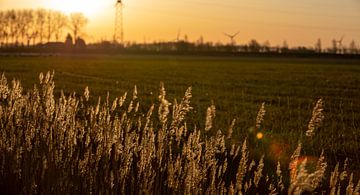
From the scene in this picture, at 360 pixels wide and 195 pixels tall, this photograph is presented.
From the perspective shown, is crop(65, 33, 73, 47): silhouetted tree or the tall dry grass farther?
crop(65, 33, 73, 47): silhouetted tree

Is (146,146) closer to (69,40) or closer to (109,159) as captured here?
(109,159)

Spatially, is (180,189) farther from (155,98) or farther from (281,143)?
(155,98)

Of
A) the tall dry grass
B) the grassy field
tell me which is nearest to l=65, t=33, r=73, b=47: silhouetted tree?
the grassy field

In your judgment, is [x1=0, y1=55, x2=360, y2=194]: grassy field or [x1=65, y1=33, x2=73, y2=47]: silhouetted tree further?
[x1=65, y1=33, x2=73, y2=47]: silhouetted tree

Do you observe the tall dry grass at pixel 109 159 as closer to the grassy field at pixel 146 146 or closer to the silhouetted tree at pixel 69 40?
the grassy field at pixel 146 146

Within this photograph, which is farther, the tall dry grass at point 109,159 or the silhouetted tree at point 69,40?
the silhouetted tree at point 69,40

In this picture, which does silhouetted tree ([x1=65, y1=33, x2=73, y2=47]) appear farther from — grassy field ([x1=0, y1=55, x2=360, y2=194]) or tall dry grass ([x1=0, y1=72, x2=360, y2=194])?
tall dry grass ([x1=0, y1=72, x2=360, y2=194])

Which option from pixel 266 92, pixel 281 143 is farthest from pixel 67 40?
pixel 281 143

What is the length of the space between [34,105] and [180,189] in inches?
118

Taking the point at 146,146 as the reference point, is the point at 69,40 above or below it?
above

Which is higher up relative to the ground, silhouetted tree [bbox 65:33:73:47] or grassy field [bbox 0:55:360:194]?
silhouetted tree [bbox 65:33:73:47]

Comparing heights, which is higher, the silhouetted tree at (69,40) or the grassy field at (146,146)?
the silhouetted tree at (69,40)

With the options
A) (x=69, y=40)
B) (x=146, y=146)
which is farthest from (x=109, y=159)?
(x=69, y=40)

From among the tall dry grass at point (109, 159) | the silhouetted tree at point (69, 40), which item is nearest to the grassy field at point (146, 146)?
the tall dry grass at point (109, 159)
